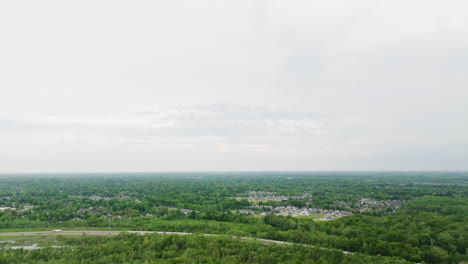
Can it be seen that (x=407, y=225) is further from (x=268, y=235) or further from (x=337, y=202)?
(x=337, y=202)

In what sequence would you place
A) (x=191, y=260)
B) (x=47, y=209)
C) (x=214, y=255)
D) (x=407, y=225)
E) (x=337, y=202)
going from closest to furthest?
(x=191, y=260), (x=214, y=255), (x=407, y=225), (x=47, y=209), (x=337, y=202)

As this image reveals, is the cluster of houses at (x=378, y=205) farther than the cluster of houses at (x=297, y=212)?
Yes

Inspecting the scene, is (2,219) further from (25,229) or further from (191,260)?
(191,260)

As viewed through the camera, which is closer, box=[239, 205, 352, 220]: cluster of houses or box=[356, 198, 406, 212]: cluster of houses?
box=[239, 205, 352, 220]: cluster of houses

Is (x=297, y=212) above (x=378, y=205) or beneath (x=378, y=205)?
above

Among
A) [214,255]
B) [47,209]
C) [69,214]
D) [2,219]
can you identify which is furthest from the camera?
[47,209]

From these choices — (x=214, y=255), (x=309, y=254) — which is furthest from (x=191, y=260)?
(x=309, y=254)

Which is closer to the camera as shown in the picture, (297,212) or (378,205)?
(297,212)

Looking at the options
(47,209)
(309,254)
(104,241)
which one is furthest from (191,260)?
(47,209)

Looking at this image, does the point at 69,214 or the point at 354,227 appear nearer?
the point at 354,227
